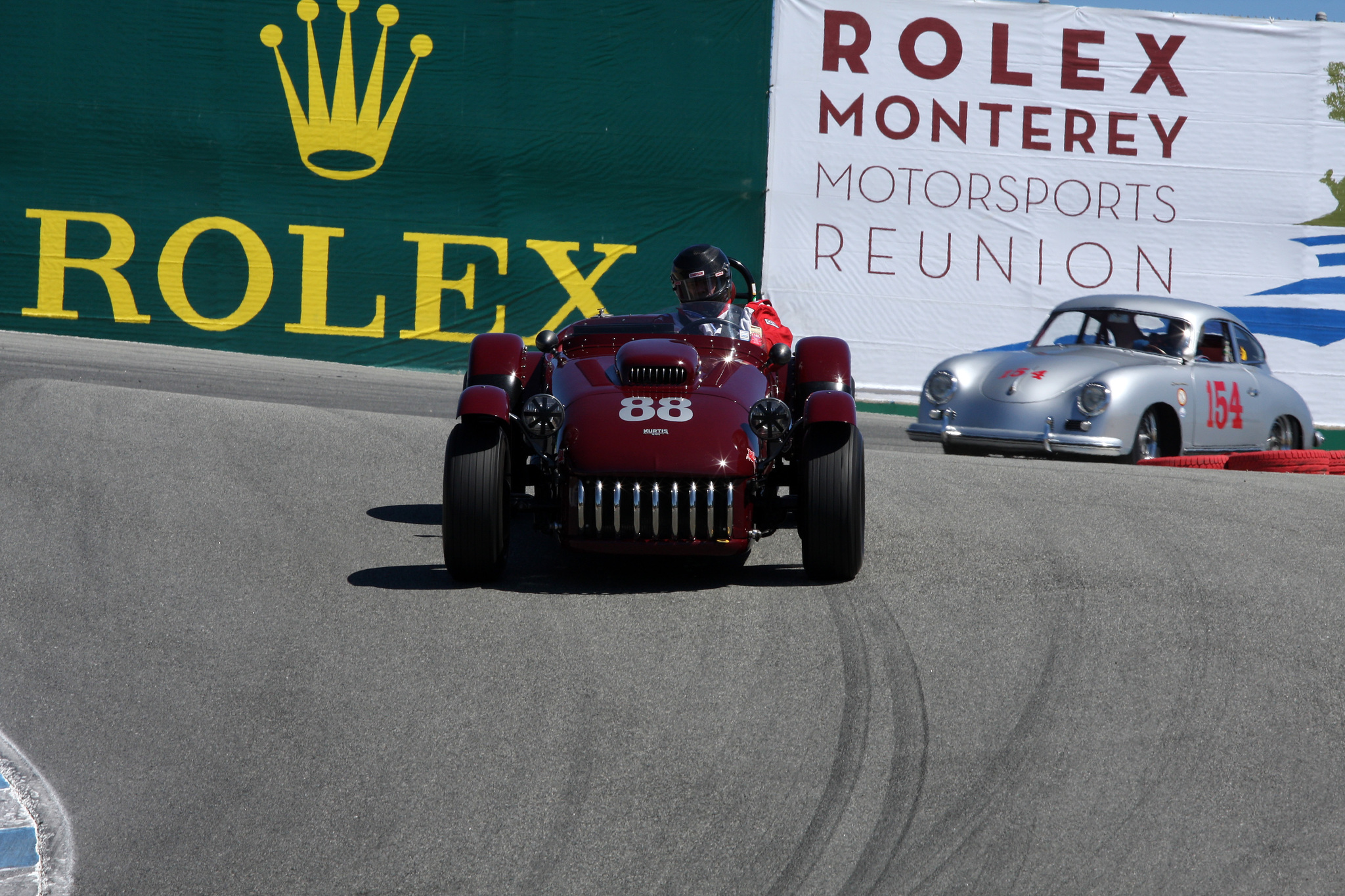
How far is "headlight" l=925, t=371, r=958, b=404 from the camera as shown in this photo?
363 inches

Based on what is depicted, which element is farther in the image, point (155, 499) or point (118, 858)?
point (155, 499)

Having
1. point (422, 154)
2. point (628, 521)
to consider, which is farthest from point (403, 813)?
point (422, 154)

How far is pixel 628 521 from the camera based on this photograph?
4.54m

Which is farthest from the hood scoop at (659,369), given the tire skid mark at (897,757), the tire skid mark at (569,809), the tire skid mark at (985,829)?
the tire skid mark at (985,829)

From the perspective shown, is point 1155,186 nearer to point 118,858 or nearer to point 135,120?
point 135,120

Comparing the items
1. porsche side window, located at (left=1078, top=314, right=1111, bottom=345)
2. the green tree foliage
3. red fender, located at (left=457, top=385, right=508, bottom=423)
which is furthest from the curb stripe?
the green tree foliage

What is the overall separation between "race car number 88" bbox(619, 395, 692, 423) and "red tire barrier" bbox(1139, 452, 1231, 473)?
458 cm

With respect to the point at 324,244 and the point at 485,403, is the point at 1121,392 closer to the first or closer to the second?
the point at 485,403

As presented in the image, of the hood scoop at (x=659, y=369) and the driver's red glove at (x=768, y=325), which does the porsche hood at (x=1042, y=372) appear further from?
the hood scoop at (x=659, y=369)

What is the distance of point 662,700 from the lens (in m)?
3.51

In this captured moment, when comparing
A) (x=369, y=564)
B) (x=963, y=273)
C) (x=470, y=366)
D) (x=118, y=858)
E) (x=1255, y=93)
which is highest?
(x=1255, y=93)

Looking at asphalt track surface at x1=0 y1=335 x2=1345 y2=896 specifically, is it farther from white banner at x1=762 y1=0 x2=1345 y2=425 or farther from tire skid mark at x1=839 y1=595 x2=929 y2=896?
white banner at x1=762 y1=0 x2=1345 y2=425

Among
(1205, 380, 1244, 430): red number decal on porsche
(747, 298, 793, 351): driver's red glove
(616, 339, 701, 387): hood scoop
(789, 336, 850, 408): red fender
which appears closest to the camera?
(616, 339, 701, 387): hood scoop

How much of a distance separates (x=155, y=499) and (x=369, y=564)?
4.05 ft
